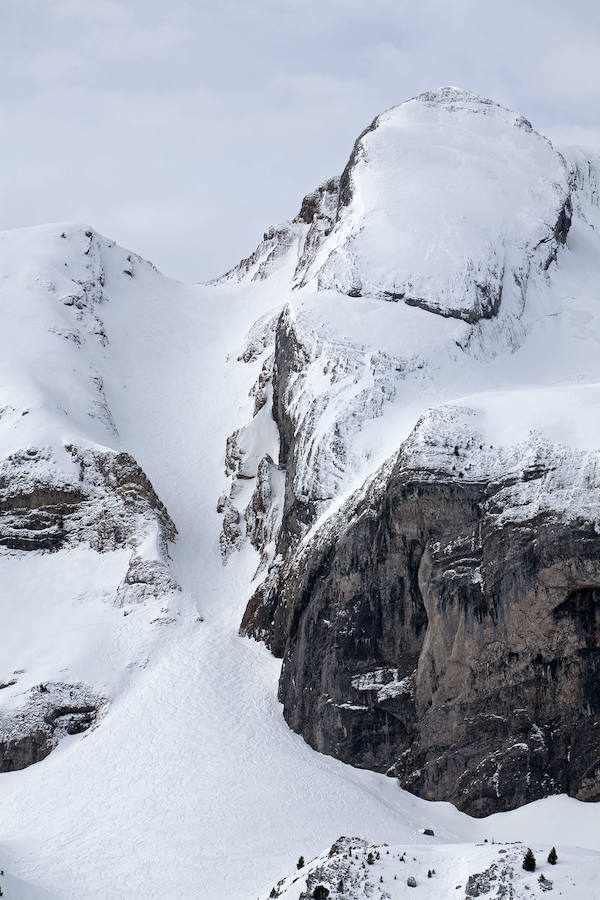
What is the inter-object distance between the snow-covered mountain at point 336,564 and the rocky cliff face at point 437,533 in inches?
5.2

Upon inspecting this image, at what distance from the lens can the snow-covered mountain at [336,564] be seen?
45375 millimetres

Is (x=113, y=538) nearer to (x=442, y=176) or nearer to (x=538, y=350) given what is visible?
(x=538, y=350)

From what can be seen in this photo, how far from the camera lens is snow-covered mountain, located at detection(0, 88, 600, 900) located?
149 feet

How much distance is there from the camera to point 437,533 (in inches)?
1970

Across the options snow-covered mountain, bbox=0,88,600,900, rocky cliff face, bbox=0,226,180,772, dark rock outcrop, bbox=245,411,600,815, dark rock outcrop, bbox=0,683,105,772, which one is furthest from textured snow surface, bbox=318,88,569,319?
dark rock outcrop, bbox=0,683,105,772

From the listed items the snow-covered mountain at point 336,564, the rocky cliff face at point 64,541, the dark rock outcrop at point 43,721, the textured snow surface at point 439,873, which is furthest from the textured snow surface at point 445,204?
the textured snow surface at point 439,873

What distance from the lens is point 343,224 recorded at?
82000 millimetres

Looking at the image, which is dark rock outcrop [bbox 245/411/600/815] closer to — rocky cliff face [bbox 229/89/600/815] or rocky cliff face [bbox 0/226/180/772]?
rocky cliff face [bbox 229/89/600/815]

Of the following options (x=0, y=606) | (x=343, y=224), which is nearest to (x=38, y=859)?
(x=0, y=606)

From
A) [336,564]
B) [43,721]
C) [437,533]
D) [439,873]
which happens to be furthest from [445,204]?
[439,873]

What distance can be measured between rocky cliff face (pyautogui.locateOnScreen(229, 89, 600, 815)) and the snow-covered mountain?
0.13 m

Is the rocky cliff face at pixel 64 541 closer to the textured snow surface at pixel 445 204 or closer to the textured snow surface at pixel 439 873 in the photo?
the textured snow surface at pixel 445 204

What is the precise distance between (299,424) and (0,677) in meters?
19.9

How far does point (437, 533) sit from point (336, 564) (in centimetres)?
536
